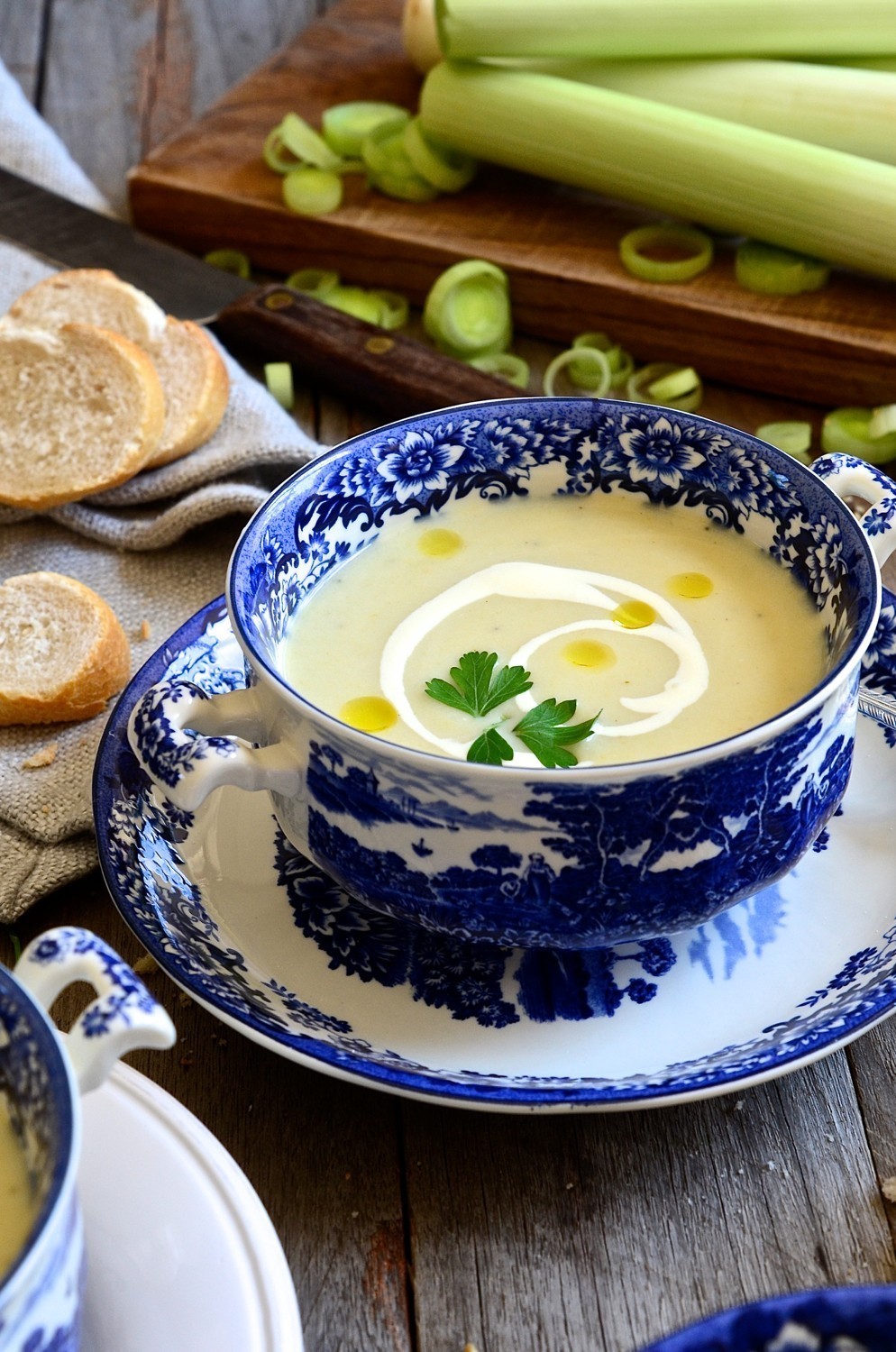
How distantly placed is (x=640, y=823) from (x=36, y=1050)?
1.41ft

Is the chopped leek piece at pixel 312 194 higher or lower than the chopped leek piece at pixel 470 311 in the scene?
higher

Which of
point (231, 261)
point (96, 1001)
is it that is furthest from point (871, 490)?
point (231, 261)

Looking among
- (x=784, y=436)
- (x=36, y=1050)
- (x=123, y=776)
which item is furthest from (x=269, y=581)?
(x=784, y=436)

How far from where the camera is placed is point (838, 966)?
1148 millimetres

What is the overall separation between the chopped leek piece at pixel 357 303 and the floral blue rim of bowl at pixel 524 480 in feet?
2.87

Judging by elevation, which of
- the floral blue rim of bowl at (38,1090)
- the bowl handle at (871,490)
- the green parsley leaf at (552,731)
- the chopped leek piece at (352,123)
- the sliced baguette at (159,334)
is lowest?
the sliced baguette at (159,334)

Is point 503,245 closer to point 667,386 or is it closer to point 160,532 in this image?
point 667,386

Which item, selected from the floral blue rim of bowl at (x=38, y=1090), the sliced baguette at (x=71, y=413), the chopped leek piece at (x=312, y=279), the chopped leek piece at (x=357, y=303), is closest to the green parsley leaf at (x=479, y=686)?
the floral blue rim of bowl at (x=38, y=1090)

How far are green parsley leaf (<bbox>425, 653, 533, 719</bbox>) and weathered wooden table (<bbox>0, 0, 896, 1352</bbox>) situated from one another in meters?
0.32

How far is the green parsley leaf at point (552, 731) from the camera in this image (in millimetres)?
1114

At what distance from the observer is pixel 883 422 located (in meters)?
1.90

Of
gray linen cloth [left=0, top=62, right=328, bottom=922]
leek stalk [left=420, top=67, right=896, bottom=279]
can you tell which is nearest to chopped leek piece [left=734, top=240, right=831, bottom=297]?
leek stalk [left=420, top=67, right=896, bottom=279]

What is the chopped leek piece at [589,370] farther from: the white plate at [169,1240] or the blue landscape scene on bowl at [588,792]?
the white plate at [169,1240]

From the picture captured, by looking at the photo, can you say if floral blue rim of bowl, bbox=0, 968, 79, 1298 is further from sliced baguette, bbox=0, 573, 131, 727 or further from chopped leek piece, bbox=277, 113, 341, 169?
chopped leek piece, bbox=277, 113, 341, 169
